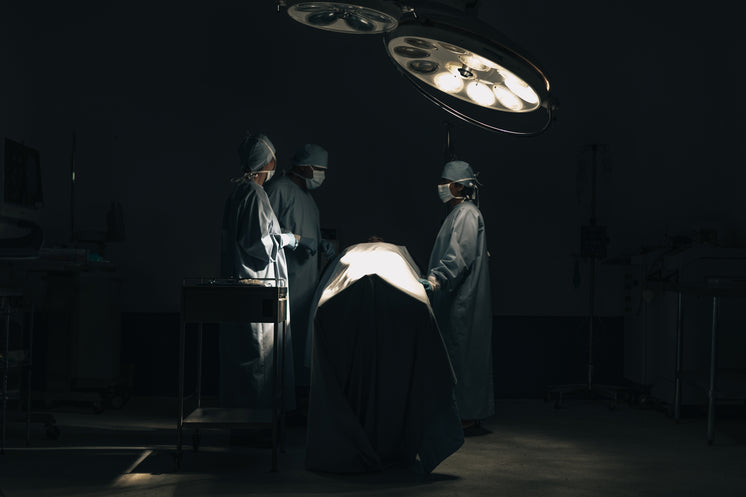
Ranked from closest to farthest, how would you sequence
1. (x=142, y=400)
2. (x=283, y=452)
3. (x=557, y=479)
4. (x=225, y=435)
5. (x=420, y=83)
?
(x=420, y=83)
(x=557, y=479)
(x=283, y=452)
(x=225, y=435)
(x=142, y=400)

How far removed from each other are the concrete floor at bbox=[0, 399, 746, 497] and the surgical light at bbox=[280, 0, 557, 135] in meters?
1.95

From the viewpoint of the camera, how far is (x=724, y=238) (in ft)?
17.6

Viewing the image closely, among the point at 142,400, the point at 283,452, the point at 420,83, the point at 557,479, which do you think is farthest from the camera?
the point at 142,400

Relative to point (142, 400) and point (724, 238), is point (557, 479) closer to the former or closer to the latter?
point (724, 238)

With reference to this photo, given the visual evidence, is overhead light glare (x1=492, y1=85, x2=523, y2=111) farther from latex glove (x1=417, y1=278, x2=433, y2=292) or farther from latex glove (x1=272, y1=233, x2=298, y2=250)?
latex glove (x1=272, y1=233, x2=298, y2=250)

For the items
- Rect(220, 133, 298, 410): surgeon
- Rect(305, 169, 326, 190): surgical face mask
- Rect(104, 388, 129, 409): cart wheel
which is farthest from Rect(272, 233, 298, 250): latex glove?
Rect(104, 388, 129, 409): cart wheel

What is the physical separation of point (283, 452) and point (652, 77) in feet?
13.2

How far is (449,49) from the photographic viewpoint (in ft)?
5.03

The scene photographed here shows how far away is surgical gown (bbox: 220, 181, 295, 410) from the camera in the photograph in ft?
12.9

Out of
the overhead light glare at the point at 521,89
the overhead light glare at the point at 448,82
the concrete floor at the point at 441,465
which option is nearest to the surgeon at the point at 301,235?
the concrete floor at the point at 441,465

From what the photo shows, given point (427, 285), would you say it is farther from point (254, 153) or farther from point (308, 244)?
point (254, 153)

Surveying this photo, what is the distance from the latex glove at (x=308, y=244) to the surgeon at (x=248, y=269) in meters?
0.42

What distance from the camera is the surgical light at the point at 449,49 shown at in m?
1.41

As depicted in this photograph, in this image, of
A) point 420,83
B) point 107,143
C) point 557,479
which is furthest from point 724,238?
point 107,143
